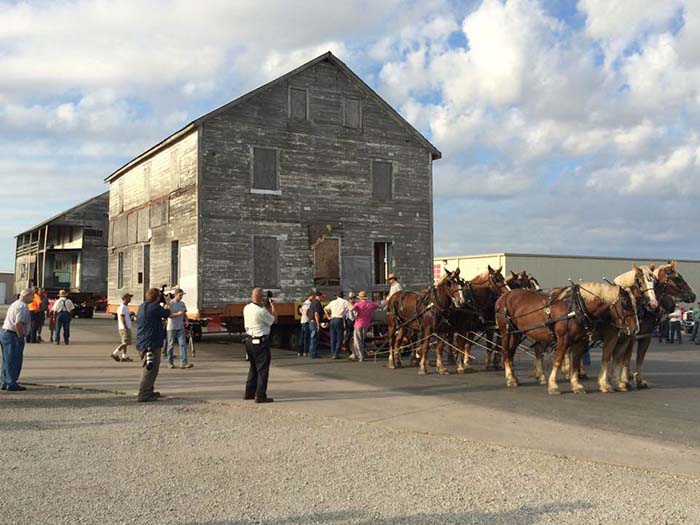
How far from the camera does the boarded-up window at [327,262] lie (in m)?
22.1

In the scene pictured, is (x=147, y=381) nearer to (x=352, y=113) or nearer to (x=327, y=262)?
(x=327, y=262)

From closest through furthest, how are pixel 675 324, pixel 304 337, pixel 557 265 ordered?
pixel 304 337 → pixel 675 324 → pixel 557 265

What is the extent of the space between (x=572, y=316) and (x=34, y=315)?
1704 centimetres

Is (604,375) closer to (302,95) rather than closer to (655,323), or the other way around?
(655,323)

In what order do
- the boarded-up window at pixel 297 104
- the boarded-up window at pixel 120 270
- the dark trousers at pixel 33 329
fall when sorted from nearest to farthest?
the dark trousers at pixel 33 329, the boarded-up window at pixel 297 104, the boarded-up window at pixel 120 270

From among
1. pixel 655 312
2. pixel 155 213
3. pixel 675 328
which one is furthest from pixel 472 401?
pixel 675 328

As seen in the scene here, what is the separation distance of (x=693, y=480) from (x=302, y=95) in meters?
18.5

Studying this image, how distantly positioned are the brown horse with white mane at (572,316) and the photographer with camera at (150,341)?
620 cm

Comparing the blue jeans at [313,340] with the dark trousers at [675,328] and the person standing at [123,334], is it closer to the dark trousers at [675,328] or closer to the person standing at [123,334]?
the person standing at [123,334]

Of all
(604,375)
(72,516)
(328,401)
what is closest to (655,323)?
(604,375)

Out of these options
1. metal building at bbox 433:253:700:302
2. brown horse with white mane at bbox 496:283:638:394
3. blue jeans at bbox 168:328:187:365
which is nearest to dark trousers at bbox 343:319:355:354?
blue jeans at bbox 168:328:187:365

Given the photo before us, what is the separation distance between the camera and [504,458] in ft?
23.1

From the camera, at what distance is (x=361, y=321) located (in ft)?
57.3

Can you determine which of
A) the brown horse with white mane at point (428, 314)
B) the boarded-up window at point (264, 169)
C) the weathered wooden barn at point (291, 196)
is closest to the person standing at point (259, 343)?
the brown horse with white mane at point (428, 314)
